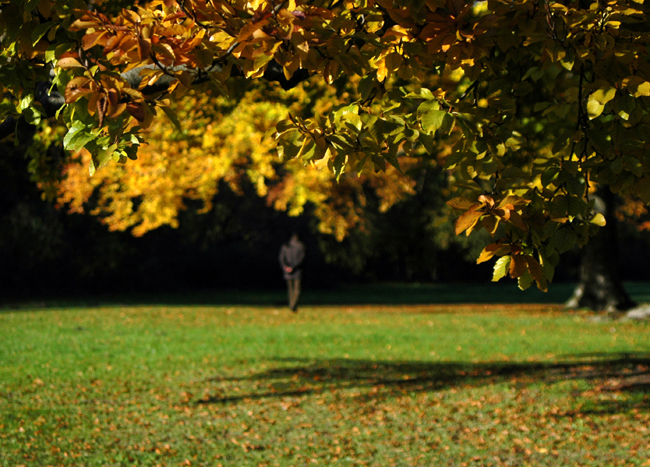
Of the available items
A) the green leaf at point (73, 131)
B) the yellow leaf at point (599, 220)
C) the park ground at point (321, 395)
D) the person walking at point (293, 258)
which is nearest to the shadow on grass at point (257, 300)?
the person walking at point (293, 258)

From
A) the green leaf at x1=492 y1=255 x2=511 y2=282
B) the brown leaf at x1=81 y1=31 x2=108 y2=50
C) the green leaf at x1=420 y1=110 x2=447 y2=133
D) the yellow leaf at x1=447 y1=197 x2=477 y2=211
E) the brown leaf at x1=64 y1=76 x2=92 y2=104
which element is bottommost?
the green leaf at x1=492 y1=255 x2=511 y2=282

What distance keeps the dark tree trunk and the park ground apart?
409 cm

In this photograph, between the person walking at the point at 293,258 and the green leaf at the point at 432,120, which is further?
the person walking at the point at 293,258

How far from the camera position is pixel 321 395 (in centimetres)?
812

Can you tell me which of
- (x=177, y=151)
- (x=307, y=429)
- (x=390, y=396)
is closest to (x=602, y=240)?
(x=177, y=151)

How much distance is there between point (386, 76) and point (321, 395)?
5057 mm

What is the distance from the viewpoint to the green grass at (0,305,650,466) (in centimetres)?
585

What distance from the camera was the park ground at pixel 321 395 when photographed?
586 centimetres

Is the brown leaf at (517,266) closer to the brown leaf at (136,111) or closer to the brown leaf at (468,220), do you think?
the brown leaf at (468,220)

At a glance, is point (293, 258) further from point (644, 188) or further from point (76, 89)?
point (76, 89)

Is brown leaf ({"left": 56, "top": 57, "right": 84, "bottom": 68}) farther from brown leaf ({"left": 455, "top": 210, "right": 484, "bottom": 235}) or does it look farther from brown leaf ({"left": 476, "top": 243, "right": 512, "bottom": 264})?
brown leaf ({"left": 476, "top": 243, "right": 512, "bottom": 264})

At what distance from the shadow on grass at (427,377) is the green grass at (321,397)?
0.03 m

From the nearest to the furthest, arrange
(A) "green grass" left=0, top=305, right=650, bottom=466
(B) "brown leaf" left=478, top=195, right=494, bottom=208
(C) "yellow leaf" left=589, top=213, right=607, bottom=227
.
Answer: (B) "brown leaf" left=478, top=195, right=494, bottom=208 < (C) "yellow leaf" left=589, top=213, right=607, bottom=227 < (A) "green grass" left=0, top=305, right=650, bottom=466

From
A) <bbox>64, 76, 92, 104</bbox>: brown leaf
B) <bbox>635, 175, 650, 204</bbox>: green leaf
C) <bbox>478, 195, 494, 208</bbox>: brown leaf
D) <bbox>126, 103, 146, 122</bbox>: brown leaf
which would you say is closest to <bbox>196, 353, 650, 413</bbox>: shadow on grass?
<bbox>635, 175, 650, 204</bbox>: green leaf
